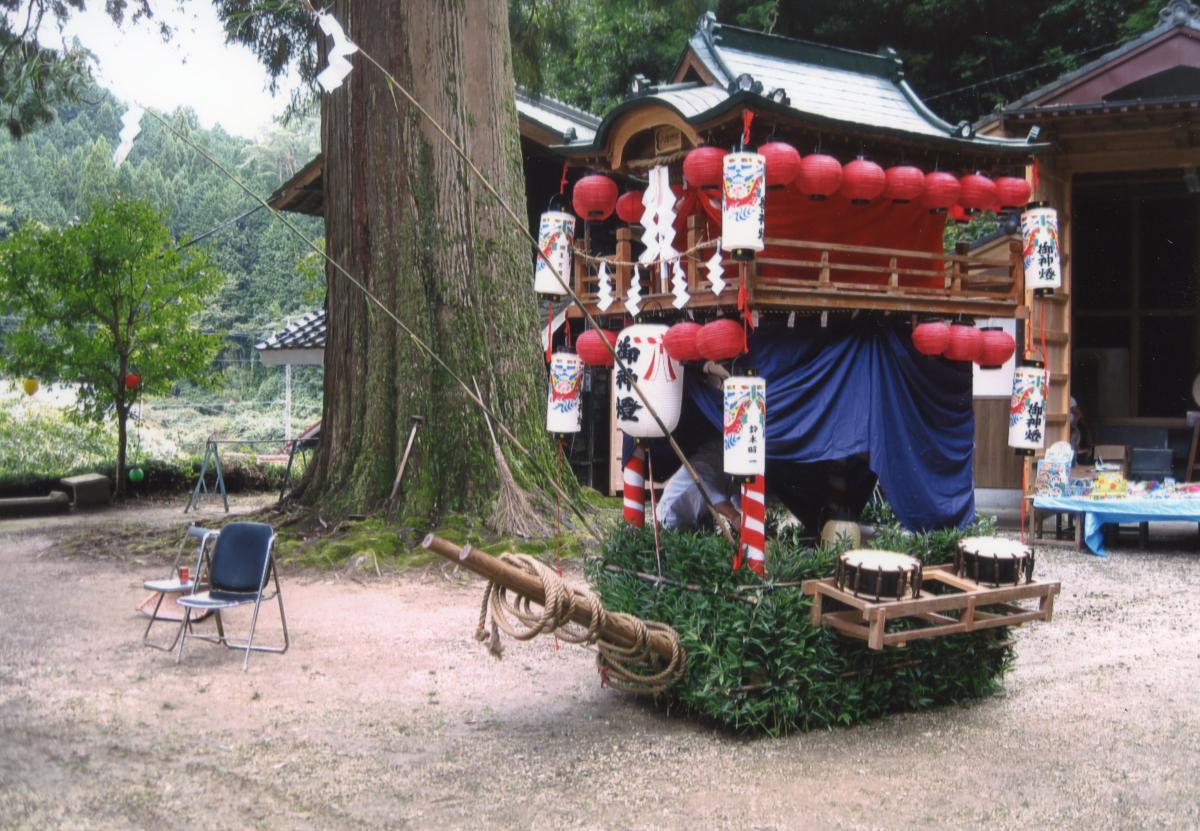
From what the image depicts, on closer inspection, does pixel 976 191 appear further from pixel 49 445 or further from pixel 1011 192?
pixel 49 445

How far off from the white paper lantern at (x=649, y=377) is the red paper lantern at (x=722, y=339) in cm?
34

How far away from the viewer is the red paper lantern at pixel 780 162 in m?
6.29

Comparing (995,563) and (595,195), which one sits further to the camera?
(595,195)

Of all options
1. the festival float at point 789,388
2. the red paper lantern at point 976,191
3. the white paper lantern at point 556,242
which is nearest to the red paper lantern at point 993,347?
the festival float at point 789,388

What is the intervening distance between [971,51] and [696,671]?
67.8ft

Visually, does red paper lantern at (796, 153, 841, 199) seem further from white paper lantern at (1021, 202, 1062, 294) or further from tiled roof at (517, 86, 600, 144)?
tiled roof at (517, 86, 600, 144)

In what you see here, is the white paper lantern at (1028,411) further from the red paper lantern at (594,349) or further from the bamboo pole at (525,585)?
the bamboo pole at (525,585)

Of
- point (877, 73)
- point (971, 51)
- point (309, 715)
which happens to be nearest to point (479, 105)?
point (877, 73)

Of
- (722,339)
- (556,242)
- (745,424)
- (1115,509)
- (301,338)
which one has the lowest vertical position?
(1115,509)

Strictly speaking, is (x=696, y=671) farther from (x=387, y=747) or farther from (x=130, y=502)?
(x=130, y=502)

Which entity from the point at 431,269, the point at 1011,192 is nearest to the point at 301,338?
the point at 431,269

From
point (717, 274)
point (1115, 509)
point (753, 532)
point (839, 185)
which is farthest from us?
point (1115, 509)

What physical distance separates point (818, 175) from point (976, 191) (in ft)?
4.68

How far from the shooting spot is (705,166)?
6281 mm
